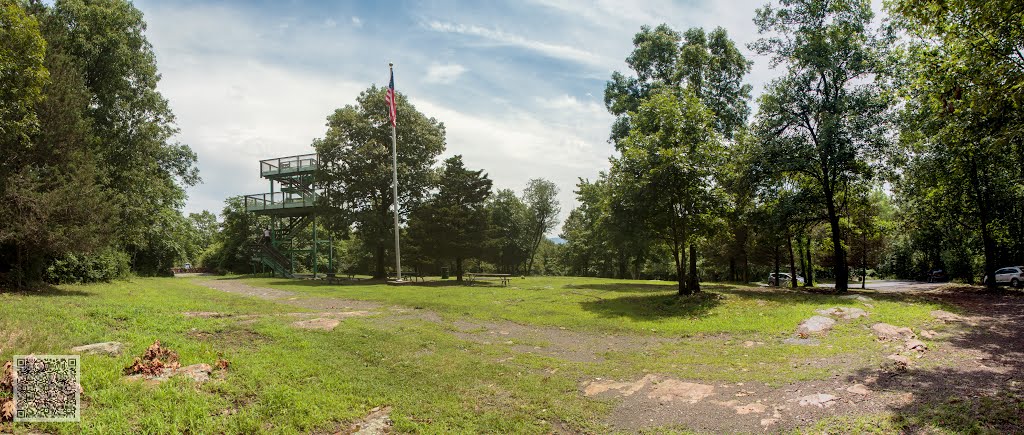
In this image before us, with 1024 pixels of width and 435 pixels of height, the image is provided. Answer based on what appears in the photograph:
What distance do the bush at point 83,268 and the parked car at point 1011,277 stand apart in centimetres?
4218

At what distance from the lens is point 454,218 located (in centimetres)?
3100

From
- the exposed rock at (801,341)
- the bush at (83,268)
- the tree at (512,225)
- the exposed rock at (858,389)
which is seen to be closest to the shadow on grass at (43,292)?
the bush at (83,268)

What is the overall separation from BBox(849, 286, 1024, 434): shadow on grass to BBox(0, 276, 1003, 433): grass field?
3.06ft

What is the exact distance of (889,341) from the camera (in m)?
10.1

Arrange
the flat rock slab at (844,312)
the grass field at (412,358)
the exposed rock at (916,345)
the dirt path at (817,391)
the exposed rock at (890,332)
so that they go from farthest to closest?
the flat rock slab at (844,312) < the exposed rock at (890,332) < the exposed rock at (916,345) < the dirt path at (817,391) < the grass field at (412,358)

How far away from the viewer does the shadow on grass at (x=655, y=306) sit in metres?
16.2

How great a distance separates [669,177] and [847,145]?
27.7ft

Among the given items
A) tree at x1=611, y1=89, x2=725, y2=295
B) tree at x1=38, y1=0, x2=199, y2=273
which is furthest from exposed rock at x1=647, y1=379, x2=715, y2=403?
tree at x1=38, y1=0, x2=199, y2=273

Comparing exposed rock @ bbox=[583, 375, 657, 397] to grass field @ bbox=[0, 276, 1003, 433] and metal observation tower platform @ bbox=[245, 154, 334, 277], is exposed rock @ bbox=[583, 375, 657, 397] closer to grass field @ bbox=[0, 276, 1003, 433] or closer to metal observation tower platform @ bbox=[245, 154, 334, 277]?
grass field @ bbox=[0, 276, 1003, 433]

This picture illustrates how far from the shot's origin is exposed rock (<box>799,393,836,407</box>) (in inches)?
253

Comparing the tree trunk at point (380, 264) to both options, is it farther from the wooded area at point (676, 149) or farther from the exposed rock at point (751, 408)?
the exposed rock at point (751, 408)

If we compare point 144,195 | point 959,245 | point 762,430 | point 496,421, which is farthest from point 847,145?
point 144,195

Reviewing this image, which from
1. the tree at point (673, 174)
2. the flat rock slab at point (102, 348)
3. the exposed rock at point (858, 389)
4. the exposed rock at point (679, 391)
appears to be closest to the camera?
the exposed rock at point (858, 389)

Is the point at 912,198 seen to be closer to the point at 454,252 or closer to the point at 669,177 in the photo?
the point at 669,177
